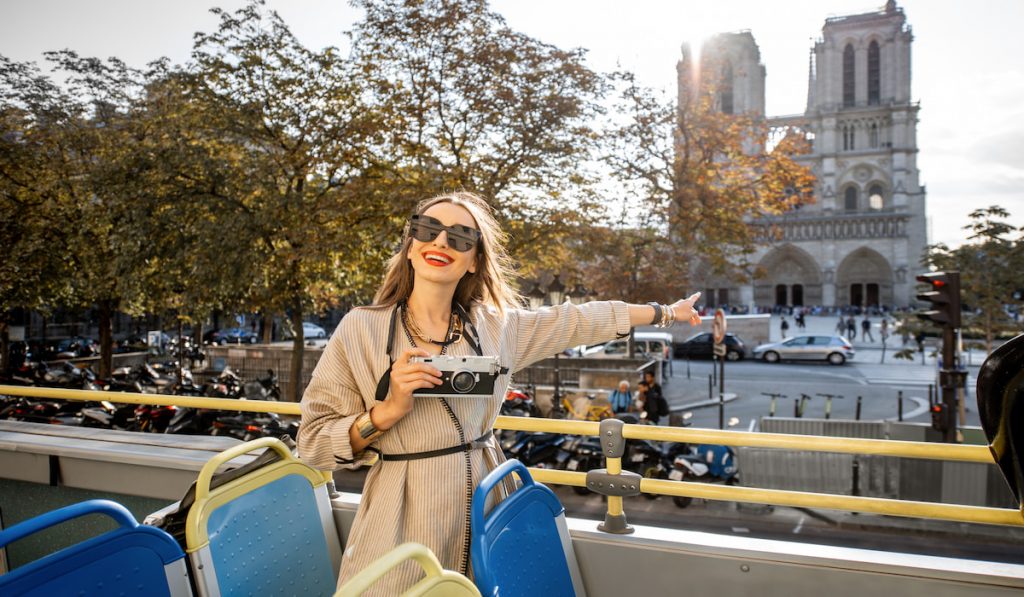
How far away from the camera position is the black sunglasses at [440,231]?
6.16ft

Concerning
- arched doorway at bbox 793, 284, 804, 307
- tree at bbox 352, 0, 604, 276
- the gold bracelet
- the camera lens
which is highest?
tree at bbox 352, 0, 604, 276

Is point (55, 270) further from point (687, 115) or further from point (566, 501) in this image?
point (687, 115)

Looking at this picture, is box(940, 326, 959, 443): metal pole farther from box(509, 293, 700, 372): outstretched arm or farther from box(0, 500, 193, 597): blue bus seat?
box(0, 500, 193, 597): blue bus seat

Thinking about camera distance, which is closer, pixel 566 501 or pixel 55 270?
pixel 566 501

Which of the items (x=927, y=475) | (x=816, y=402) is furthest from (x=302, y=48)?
(x=816, y=402)

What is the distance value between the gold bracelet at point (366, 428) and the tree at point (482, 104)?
964cm

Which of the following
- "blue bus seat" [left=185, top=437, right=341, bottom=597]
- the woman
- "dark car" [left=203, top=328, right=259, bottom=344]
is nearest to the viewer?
the woman

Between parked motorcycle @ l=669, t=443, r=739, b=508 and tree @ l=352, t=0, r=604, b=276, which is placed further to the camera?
tree @ l=352, t=0, r=604, b=276

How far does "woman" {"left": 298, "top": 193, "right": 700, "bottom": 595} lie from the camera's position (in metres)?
1.70

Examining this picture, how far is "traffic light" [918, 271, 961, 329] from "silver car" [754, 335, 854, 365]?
898 inches

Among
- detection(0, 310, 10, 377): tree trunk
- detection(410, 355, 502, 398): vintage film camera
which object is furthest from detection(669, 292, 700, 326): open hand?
detection(0, 310, 10, 377): tree trunk

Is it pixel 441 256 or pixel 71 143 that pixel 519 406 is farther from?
pixel 71 143

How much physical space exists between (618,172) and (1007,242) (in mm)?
12830

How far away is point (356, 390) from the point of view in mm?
1792
